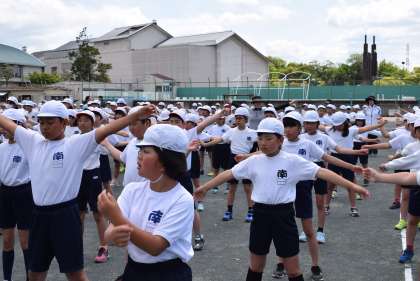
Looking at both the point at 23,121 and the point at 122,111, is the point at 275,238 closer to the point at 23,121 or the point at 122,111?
the point at 23,121

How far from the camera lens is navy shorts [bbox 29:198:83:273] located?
4195 mm

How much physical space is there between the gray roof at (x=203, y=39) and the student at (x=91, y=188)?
4664 centimetres

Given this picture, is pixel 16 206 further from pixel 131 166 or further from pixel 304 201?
pixel 304 201

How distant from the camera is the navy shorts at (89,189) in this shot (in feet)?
22.2

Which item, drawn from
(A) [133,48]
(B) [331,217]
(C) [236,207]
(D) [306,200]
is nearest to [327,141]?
(D) [306,200]

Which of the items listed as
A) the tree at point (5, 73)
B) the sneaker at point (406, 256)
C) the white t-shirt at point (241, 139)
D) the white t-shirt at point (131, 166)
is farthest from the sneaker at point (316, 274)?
the tree at point (5, 73)

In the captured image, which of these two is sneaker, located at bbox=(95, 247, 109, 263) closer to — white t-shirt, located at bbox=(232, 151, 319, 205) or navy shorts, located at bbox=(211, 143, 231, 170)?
white t-shirt, located at bbox=(232, 151, 319, 205)

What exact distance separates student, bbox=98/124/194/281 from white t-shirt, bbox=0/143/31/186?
288cm

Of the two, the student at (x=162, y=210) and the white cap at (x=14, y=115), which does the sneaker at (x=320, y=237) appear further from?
the student at (x=162, y=210)

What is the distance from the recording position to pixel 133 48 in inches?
2238

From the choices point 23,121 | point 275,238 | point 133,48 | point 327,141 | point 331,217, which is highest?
point 133,48

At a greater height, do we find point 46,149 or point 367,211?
point 46,149

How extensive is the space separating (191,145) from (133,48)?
53968 millimetres

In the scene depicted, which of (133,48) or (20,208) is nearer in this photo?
(20,208)
